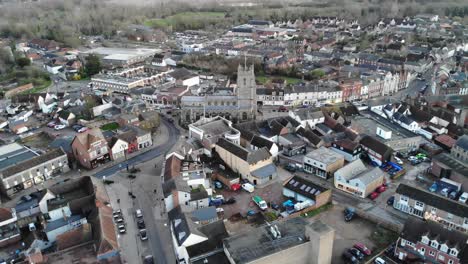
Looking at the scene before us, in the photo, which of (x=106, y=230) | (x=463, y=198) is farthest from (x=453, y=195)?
(x=106, y=230)

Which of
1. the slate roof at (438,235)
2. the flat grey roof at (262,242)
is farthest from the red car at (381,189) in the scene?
the flat grey roof at (262,242)

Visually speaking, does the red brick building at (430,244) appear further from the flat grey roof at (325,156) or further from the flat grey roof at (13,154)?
the flat grey roof at (13,154)

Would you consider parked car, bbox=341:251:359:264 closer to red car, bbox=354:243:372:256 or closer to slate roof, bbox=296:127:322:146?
red car, bbox=354:243:372:256

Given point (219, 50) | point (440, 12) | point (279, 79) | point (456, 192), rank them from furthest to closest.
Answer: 1. point (440, 12)
2. point (219, 50)
3. point (279, 79)
4. point (456, 192)

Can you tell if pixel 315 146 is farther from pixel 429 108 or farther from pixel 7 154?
pixel 7 154

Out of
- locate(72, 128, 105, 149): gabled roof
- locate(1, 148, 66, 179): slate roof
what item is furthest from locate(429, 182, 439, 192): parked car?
locate(1, 148, 66, 179): slate roof

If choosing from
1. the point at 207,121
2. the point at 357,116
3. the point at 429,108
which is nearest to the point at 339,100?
the point at 357,116
